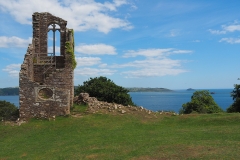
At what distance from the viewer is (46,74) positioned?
2395 cm

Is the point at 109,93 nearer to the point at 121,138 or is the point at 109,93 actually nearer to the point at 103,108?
the point at 103,108

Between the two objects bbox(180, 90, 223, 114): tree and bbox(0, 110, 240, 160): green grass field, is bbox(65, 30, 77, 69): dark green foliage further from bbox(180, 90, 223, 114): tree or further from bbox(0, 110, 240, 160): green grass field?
bbox(180, 90, 223, 114): tree

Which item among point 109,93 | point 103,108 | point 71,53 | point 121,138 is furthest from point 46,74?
point 109,93

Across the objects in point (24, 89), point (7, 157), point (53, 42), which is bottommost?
point (7, 157)

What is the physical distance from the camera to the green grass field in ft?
38.8

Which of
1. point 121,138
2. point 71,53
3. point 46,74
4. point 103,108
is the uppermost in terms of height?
point 71,53

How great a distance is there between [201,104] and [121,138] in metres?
34.1

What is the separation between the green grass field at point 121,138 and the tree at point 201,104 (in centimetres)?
2332

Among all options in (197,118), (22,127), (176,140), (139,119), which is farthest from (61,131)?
(197,118)

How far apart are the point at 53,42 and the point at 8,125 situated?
375 inches

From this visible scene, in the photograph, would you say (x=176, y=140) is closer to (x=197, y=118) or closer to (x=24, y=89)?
(x=197, y=118)

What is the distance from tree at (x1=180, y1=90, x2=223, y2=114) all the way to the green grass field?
2332 centimetres

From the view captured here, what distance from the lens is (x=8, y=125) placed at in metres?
18.8

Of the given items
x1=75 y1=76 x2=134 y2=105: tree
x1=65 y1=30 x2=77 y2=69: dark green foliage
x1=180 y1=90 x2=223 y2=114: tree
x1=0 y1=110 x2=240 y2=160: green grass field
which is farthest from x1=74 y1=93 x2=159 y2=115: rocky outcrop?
x1=180 y1=90 x2=223 y2=114: tree
